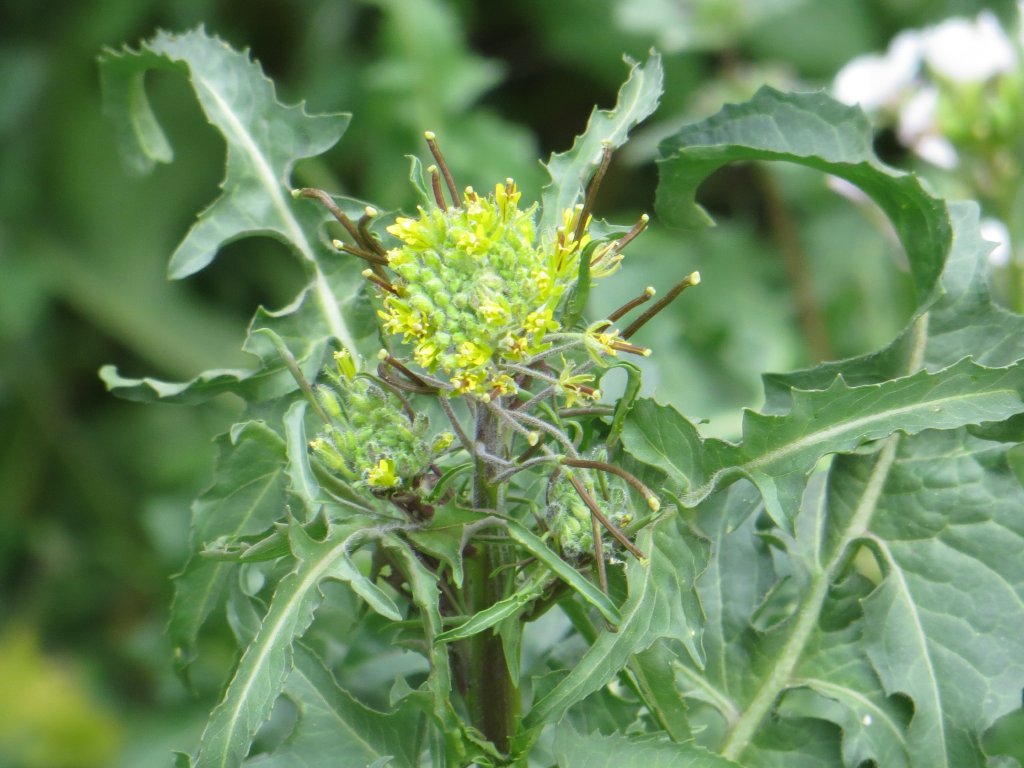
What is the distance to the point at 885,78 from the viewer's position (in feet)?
8.87

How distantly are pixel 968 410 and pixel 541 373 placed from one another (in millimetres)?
353

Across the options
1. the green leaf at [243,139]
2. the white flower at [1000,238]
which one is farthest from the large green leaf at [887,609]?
the white flower at [1000,238]

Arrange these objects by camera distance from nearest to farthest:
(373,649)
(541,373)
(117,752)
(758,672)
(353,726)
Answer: (541,373) → (353,726) → (758,672) → (373,649) → (117,752)

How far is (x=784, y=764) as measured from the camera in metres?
1.15

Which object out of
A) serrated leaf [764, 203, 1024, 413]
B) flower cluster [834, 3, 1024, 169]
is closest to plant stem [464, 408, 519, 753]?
serrated leaf [764, 203, 1024, 413]

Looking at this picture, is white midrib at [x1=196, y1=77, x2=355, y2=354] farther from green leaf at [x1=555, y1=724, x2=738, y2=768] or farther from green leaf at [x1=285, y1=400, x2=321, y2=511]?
green leaf at [x1=555, y1=724, x2=738, y2=768]

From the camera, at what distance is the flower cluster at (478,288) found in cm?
→ 92

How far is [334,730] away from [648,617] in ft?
1.13

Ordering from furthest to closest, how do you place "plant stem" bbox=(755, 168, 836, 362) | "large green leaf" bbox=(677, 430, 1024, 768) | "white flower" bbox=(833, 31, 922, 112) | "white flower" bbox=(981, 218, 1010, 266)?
"plant stem" bbox=(755, 168, 836, 362), "white flower" bbox=(833, 31, 922, 112), "white flower" bbox=(981, 218, 1010, 266), "large green leaf" bbox=(677, 430, 1024, 768)

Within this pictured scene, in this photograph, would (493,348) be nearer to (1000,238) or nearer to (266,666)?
(266,666)

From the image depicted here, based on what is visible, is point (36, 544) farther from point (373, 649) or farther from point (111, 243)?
point (373, 649)

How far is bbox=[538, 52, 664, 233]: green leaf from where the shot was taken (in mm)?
1089

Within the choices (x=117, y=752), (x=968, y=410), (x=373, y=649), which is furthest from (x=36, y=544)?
(x=968, y=410)

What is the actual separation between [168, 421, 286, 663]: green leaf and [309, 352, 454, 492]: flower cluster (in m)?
0.11
